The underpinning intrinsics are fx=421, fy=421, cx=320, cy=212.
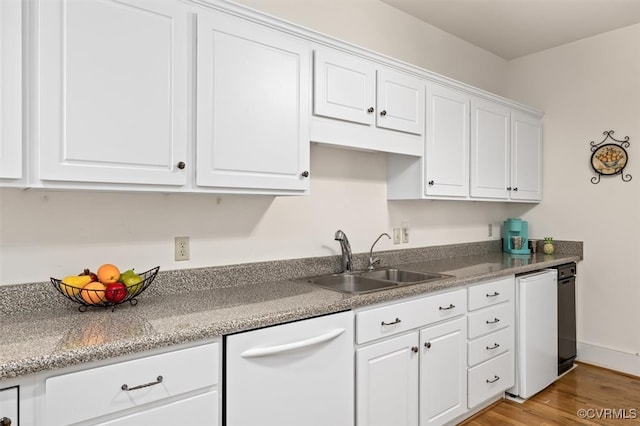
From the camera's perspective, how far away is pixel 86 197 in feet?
5.65

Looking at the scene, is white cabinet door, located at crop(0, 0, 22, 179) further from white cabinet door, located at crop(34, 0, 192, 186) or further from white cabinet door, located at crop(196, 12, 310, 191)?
white cabinet door, located at crop(196, 12, 310, 191)

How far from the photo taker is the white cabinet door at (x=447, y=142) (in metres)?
2.71

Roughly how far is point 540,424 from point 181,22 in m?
2.88

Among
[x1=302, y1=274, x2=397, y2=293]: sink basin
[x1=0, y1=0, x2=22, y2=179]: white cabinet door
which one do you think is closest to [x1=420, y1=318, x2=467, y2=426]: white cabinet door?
[x1=302, y1=274, x2=397, y2=293]: sink basin

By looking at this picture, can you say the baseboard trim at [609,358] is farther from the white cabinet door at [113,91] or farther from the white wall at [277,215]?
the white cabinet door at [113,91]

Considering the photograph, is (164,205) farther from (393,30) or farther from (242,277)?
(393,30)

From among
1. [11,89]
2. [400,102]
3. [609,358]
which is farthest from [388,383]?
[609,358]

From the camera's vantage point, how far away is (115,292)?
156 cm

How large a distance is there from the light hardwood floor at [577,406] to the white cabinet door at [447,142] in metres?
1.44

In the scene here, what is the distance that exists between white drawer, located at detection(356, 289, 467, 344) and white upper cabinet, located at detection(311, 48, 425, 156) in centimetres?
87

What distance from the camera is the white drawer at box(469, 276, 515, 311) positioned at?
2.47 meters

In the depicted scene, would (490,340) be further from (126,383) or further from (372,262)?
(126,383)

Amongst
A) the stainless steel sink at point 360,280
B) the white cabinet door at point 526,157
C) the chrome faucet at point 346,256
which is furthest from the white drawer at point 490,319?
the white cabinet door at point 526,157

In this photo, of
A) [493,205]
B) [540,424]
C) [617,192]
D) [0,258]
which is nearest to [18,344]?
[0,258]
